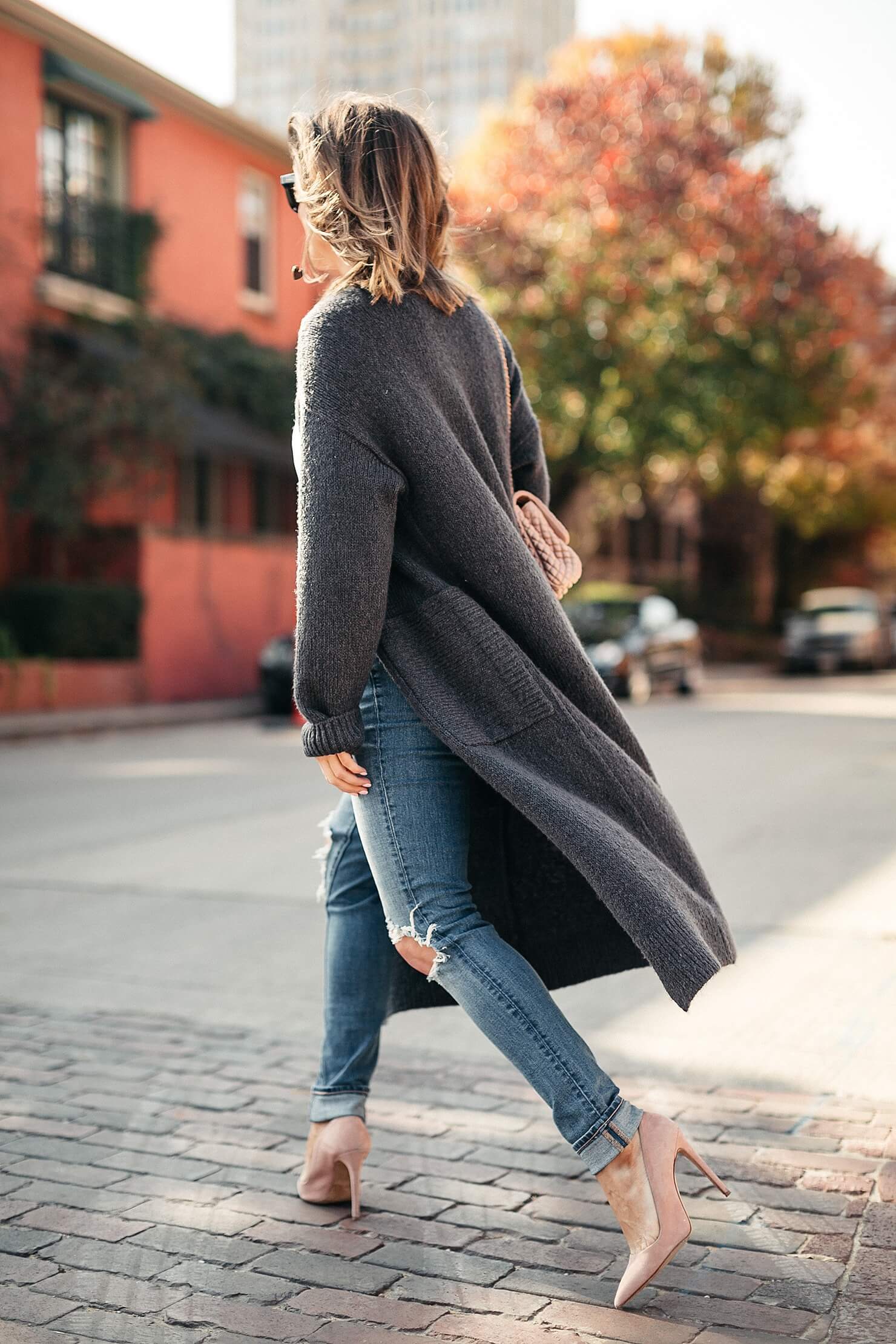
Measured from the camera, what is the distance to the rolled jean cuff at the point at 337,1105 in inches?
121

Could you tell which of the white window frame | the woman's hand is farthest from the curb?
the woman's hand

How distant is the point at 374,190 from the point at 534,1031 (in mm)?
1522

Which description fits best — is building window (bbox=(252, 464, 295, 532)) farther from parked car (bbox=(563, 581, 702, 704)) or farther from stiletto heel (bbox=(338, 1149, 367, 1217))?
stiletto heel (bbox=(338, 1149, 367, 1217))

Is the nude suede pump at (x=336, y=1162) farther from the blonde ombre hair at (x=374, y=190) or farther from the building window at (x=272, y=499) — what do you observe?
the building window at (x=272, y=499)

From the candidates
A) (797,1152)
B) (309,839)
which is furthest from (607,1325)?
(309,839)

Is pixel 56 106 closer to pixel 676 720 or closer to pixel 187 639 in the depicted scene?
pixel 187 639

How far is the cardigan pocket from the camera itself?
270 cm

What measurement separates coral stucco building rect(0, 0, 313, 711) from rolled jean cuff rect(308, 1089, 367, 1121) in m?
14.8

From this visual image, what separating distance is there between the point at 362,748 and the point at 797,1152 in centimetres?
143

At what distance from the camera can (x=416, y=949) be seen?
9.12ft

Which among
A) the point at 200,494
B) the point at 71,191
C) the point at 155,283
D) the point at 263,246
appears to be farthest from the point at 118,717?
the point at 263,246

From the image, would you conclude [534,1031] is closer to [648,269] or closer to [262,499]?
[262,499]

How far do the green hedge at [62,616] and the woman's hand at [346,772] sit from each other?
15.8m

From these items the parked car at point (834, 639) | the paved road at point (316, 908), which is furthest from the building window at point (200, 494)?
the parked car at point (834, 639)
